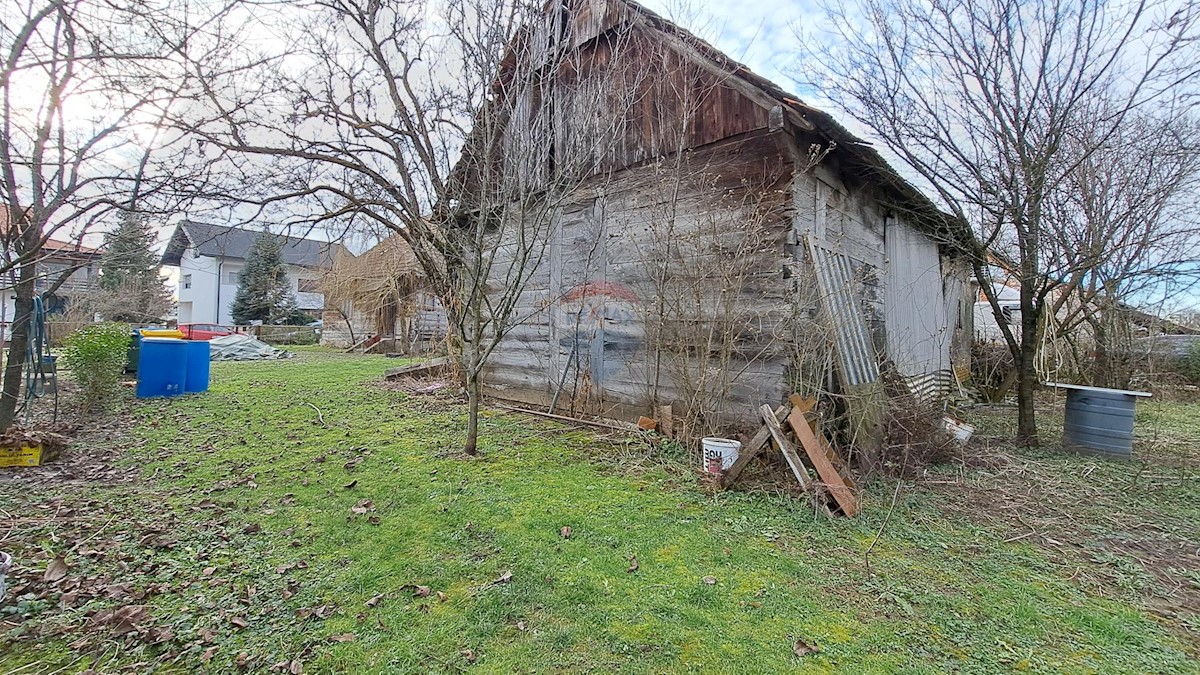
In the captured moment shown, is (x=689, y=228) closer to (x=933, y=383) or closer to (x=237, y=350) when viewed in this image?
(x=933, y=383)

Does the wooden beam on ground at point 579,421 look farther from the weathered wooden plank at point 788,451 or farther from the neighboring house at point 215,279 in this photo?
the neighboring house at point 215,279

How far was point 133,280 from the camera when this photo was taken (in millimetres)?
21094

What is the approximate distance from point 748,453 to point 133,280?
1047 inches

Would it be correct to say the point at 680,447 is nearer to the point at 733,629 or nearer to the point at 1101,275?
the point at 733,629

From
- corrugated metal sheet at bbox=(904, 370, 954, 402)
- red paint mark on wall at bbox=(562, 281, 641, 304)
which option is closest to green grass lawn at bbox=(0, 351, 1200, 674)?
red paint mark on wall at bbox=(562, 281, 641, 304)

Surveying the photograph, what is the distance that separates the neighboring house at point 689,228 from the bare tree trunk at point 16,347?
174 inches

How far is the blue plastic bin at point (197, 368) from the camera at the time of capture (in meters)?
8.58

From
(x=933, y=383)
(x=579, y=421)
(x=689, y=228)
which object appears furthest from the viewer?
(x=933, y=383)

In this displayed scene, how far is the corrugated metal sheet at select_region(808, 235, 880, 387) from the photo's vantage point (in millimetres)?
4996

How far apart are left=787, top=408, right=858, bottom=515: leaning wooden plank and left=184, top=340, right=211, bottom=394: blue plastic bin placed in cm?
944

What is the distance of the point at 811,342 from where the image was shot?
4906mm

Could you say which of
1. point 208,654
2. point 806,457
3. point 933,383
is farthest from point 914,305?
point 208,654

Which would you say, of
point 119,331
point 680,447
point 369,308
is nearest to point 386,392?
point 119,331

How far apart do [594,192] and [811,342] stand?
144 inches
